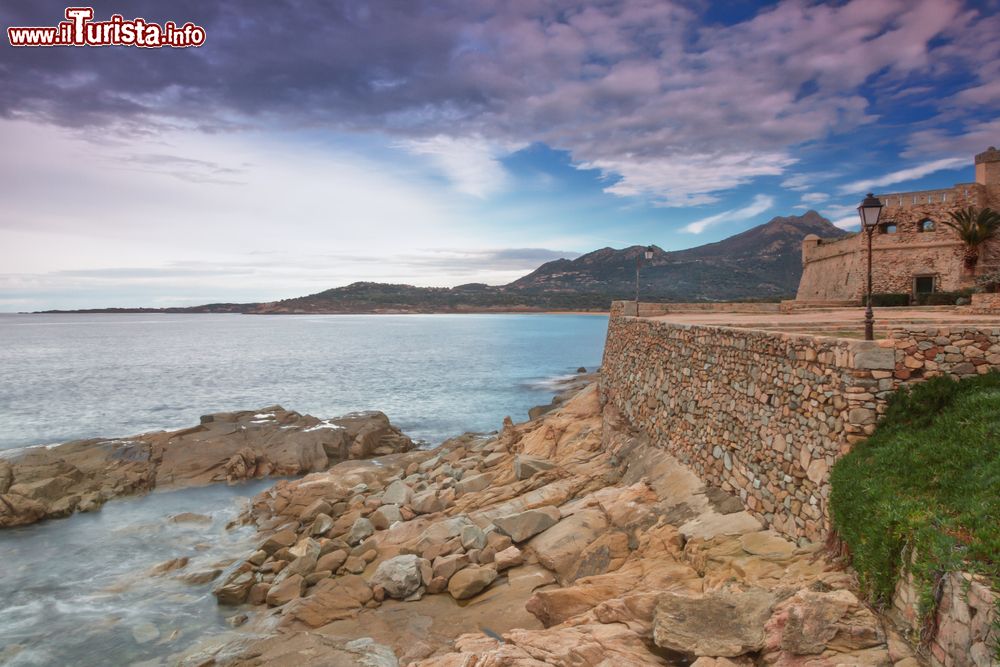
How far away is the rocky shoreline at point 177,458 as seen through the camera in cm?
1969

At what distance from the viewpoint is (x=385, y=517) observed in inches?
599

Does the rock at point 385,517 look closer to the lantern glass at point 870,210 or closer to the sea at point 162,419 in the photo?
the sea at point 162,419

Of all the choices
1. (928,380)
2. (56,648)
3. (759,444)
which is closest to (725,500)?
(759,444)

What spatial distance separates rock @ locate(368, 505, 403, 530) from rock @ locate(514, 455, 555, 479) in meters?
3.54

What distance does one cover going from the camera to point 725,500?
397 inches

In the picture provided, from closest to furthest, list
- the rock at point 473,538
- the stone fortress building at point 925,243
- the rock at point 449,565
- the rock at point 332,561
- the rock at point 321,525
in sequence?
the rock at point 449,565, the rock at point 473,538, the rock at point 332,561, the rock at point 321,525, the stone fortress building at point 925,243

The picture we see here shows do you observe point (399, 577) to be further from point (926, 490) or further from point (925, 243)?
point (925, 243)

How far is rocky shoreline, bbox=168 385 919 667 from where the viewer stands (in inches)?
238

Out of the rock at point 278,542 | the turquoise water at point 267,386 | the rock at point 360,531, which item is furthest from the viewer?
the turquoise water at point 267,386

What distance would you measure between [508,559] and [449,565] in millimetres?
1207

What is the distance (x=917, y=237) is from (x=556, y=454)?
2306 centimetres

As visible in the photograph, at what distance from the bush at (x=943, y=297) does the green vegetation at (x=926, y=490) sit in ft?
72.2

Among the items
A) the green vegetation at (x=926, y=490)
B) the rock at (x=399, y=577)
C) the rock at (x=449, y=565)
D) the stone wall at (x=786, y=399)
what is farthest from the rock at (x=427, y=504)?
the green vegetation at (x=926, y=490)

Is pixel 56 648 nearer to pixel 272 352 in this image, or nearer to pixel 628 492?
pixel 628 492
